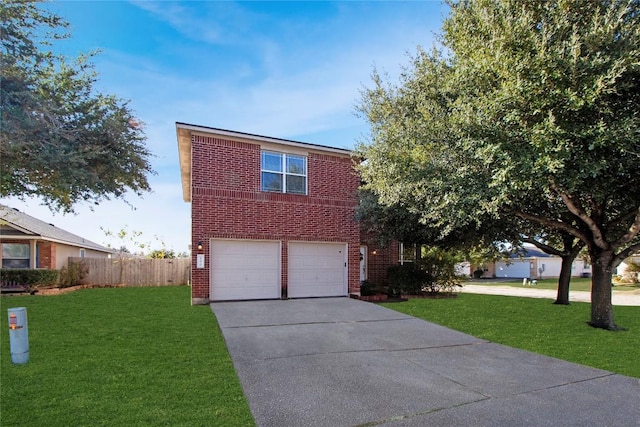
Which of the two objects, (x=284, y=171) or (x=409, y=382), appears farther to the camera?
(x=284, y=171)

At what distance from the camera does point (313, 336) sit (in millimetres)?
7957

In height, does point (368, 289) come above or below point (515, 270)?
above

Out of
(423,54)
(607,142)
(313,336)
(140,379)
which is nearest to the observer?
(140,379)

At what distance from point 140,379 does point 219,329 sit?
331cm

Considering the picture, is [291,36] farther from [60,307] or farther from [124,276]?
[124,276]

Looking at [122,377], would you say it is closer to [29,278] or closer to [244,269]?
[244,269]

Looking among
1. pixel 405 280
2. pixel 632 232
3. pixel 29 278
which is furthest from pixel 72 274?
pixel 632 232

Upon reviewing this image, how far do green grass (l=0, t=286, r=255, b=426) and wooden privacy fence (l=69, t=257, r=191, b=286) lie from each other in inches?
474

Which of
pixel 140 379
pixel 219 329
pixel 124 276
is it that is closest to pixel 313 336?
pixel 219 329

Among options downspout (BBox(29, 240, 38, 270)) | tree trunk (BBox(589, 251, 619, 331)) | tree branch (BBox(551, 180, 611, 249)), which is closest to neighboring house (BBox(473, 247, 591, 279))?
tree trunk (BBox(589, 251, 619, 331))

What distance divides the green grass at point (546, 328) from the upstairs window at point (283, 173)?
5.33m

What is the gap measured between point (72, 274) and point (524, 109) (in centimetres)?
2061

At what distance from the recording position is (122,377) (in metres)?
5.04

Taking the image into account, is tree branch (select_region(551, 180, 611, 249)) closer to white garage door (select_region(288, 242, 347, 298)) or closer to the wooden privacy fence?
white garage door (select_region(288, 242, 347, 298))
